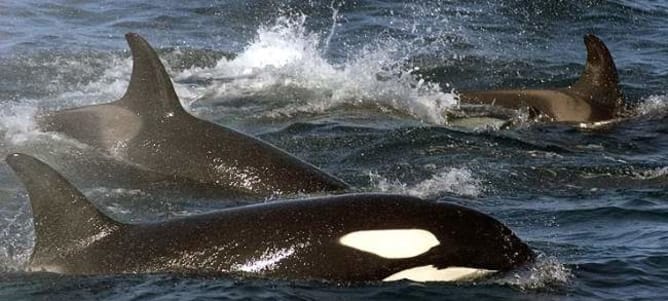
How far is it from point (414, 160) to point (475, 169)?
0.82 metres

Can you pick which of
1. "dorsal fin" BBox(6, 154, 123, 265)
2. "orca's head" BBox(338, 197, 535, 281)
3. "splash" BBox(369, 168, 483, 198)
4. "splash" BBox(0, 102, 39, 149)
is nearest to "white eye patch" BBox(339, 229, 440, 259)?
"orca's head" BBox(338, 197, 535, 281)

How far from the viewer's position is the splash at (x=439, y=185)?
11.1m

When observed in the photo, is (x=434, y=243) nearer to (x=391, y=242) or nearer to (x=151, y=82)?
(x=391, y=242)

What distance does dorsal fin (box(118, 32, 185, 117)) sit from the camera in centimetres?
1123

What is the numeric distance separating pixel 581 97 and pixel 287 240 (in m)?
10.3

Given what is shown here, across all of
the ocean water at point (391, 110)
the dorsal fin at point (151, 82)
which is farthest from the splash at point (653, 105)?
the dorsal fin at point (151, 82)

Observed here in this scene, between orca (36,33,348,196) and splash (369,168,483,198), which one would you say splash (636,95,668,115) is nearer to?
splash (369,168,483,198)

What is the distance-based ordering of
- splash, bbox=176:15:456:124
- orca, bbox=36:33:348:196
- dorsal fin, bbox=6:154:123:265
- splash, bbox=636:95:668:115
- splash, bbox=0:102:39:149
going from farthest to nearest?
splash, bbox=636:95:668:115 → splash, bbox=176:15:456:124 → splash, bbox=0:102:39:149 → orca, bbox=36:33:348:196 → dorsal fin, bbox=6:154:123:265

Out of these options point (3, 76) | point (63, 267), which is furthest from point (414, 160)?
point (3, 76)

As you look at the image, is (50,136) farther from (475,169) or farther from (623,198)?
(623,198)

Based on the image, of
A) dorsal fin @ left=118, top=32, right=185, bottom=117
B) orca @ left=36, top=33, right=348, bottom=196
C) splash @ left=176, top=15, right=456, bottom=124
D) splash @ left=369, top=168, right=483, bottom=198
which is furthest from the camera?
splash @ left=176, top=15, right=456, bottom=124

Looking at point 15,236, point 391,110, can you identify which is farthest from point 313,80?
point 15,236

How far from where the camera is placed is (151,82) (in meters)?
11.3

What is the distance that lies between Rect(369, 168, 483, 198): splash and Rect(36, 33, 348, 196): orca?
68 cm
